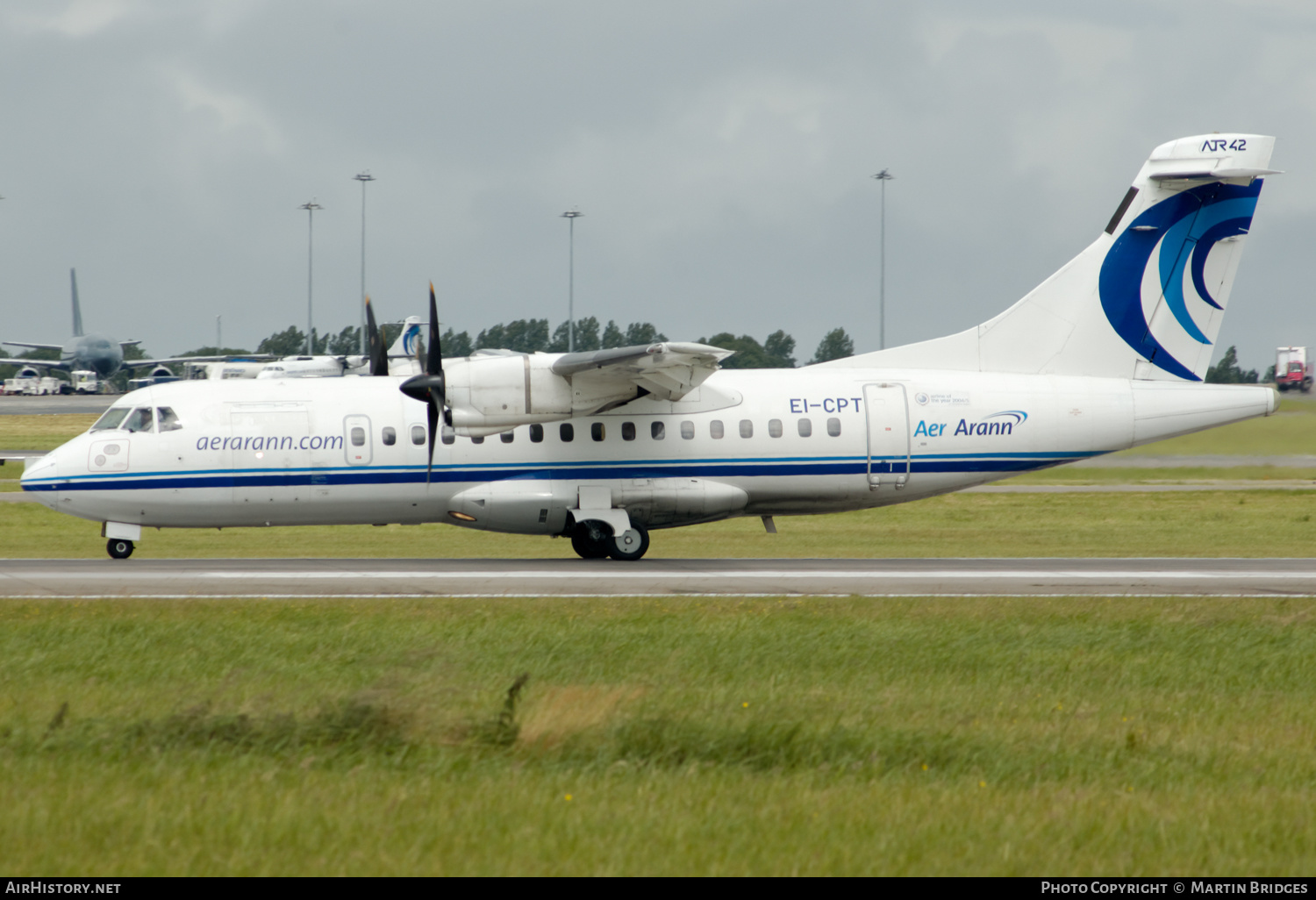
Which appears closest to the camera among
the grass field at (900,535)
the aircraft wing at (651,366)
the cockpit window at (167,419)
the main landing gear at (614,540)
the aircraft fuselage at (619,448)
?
the aircraft wing at (651,366)

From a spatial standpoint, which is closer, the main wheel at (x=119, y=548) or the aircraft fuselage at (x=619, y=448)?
the aircraft fuselage at (x=619, y=448)

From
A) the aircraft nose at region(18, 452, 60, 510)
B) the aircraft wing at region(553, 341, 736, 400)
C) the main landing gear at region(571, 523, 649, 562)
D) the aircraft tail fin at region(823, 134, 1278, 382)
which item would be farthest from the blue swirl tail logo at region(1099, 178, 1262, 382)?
the aircraft nose at region(18, 452, 60, 510)

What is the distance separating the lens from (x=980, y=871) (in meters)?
7.32

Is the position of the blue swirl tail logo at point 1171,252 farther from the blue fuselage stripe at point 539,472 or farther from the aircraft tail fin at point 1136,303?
the blue fuselage stripe at point 539,472

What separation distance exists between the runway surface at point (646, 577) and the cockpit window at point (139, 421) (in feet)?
7.85

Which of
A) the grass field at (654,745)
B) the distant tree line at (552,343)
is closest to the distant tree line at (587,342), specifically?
the distant tree line at (552,343)

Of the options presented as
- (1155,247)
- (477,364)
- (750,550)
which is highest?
(1155,247)

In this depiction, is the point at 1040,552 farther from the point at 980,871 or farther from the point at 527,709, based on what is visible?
the point at 980,871

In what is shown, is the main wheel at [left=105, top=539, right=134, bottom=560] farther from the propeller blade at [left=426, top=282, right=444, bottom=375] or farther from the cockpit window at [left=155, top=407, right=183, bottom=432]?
the propeller blade at [left=426, top=282, right=444, bottom=375]

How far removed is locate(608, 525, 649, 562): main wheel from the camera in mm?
22969

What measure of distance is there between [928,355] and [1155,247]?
484 cm

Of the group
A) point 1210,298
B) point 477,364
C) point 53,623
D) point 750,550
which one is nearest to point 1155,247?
point 1210,298

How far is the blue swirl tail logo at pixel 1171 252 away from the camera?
2434 centimetres

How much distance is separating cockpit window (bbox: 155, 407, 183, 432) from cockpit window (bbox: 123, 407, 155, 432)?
0.13m
